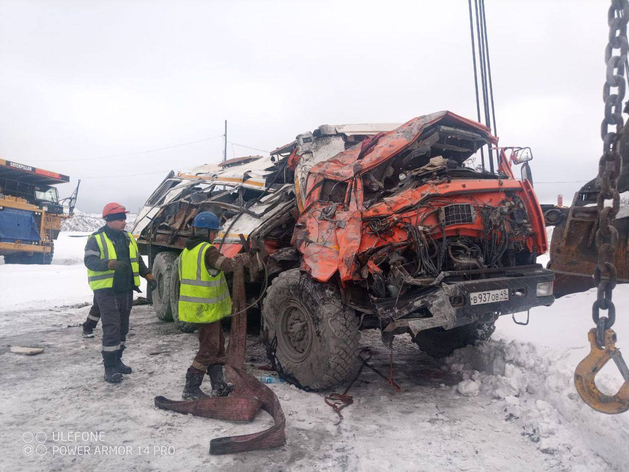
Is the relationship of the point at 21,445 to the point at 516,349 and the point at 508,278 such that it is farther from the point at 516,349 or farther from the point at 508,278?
the point at 516,349

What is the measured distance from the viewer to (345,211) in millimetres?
4180

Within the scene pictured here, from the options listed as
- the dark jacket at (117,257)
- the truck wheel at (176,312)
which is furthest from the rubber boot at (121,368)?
the truck wheel at (176,312)

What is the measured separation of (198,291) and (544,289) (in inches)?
124

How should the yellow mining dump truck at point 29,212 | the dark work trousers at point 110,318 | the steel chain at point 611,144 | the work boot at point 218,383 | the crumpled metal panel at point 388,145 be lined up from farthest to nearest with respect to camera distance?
the yellow mining dump truck at point 29,212 < the dark work trousers at point 110,318 < the crumpled metal panel at point 388,145 < the work boot at point 218,383 < the steel chain at point 611,144

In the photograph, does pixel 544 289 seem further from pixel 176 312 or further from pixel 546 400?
pixel 176 312

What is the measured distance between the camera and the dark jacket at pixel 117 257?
15.1 feet

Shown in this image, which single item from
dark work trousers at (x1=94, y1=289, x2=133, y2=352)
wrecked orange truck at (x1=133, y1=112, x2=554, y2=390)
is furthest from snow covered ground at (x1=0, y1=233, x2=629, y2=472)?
wrecked orange truck at (x1=133, y1=112, x2=554, y2=390)

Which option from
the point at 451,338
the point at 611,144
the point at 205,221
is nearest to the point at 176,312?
the point at 205,221

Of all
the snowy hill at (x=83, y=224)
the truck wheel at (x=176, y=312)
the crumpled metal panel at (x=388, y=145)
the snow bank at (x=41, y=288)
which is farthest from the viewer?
the snowy hill at (x=83, y=224)

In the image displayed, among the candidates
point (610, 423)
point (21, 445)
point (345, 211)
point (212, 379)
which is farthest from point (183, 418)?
point (610, 423)

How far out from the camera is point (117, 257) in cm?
488

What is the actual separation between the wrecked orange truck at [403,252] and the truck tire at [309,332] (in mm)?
11

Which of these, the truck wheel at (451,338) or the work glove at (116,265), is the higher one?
the work glove at (116,265)

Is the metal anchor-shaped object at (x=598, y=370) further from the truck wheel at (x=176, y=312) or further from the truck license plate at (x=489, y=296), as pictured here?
the truck wheel at (x=176, y=312)
